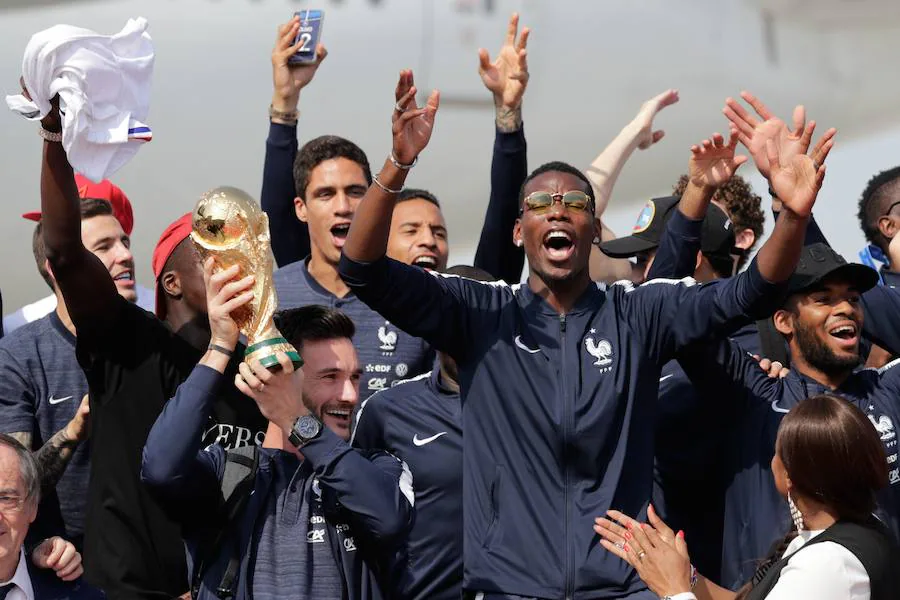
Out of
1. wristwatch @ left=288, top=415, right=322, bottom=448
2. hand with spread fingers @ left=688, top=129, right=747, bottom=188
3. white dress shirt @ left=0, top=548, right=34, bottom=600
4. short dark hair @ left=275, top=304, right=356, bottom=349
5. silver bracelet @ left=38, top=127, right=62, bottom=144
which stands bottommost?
white dress shirt @ left=0, top=548, right=34, bottom=600

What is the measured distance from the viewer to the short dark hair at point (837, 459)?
3037 millimetres

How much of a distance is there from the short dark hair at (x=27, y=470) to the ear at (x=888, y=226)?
3.31 m

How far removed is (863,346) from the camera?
505 cm

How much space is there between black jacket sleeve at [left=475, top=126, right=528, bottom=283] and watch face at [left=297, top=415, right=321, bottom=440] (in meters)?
1.62

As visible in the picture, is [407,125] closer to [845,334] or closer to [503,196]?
[503,196]

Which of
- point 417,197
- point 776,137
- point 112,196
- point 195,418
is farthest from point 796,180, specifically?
point 112,196

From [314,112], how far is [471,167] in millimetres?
833

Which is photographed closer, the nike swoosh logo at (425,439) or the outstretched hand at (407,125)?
the outstretched hand at (407,125)

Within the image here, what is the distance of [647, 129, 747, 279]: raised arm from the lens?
4.23 meters

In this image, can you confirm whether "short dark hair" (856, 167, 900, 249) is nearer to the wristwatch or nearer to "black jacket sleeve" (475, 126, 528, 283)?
"black jacket sleeve" (475, 126, 528, 283)

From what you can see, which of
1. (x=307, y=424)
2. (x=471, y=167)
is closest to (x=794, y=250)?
(x=307, y=424)

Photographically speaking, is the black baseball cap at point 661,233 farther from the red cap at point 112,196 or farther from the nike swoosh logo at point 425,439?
the red cap at point 112,196

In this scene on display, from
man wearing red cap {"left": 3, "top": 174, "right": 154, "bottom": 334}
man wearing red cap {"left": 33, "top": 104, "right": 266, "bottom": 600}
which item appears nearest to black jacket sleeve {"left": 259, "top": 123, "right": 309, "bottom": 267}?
man wearing red cap {"left": 3, "top": 174, "right": 154, "bottom": 334}

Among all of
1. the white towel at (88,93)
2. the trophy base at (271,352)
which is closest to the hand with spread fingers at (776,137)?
the trophy base at (271,352)
